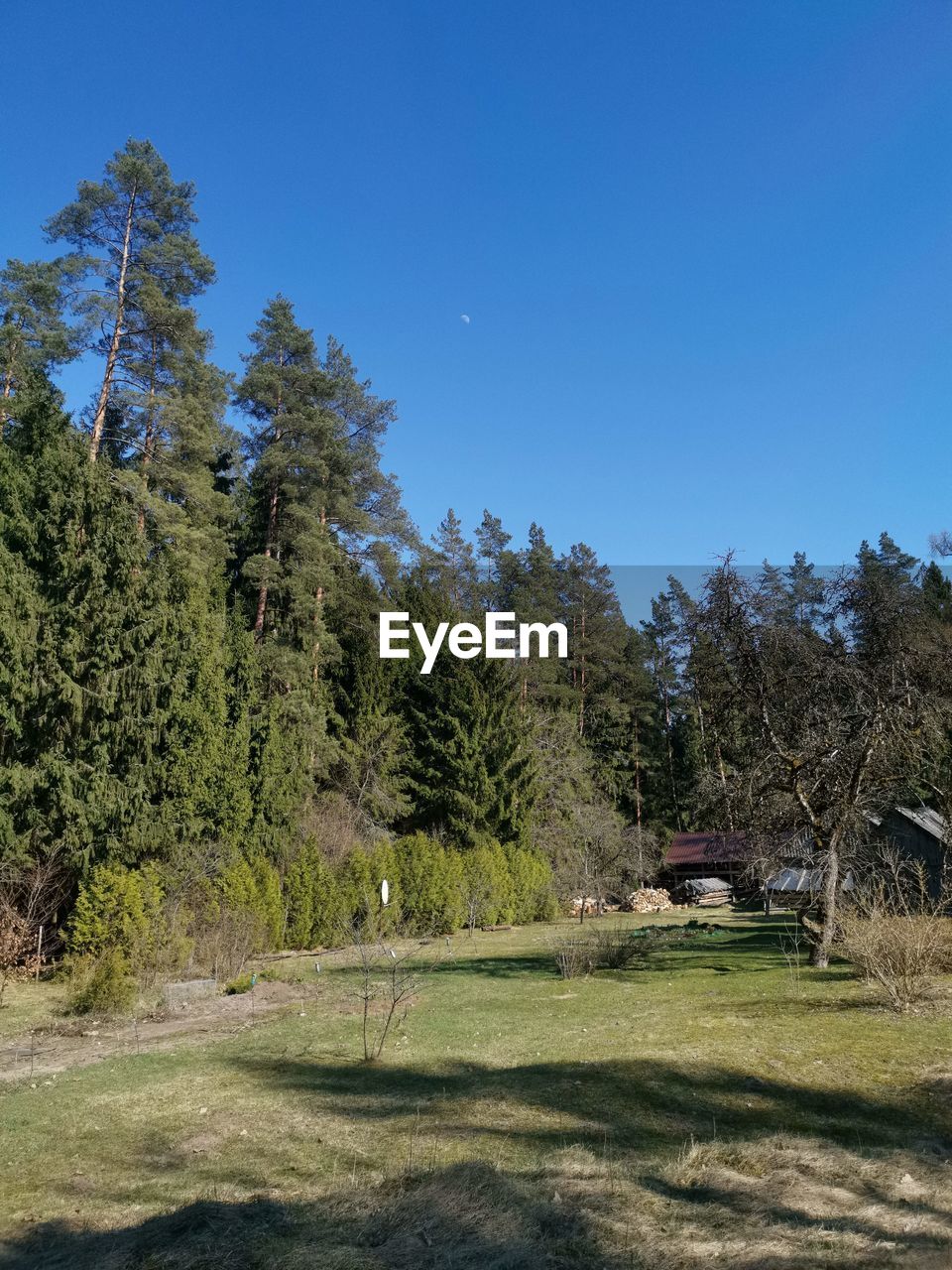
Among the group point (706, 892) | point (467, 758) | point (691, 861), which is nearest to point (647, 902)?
point (706, 892)

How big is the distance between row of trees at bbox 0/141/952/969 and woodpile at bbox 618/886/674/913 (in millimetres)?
1413

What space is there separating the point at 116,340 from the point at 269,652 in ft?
34.3

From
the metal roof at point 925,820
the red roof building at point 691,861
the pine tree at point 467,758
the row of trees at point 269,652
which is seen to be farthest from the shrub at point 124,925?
the red roof building at point 691,861

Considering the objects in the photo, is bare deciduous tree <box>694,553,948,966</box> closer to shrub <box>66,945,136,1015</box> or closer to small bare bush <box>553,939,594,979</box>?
small bare bush <box>553,939,594,979</box>

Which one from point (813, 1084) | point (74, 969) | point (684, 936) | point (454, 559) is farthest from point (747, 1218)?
point (454, 559)

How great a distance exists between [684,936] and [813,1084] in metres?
16.2

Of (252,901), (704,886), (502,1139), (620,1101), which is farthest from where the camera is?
(704,886)

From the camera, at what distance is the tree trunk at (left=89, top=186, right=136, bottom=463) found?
21.4 m

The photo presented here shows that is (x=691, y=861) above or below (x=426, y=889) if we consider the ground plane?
below

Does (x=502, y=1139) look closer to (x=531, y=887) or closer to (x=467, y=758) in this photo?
(x=467, y=758)

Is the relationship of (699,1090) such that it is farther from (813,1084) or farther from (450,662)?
(450,662)

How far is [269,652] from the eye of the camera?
2725 cm

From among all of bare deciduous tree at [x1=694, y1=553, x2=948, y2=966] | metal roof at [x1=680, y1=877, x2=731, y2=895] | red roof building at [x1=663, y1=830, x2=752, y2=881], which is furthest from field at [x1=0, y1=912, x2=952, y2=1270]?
red roof building at [x1=663, y1=830, x2=752, y2=881]

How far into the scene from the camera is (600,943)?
17219 mm
